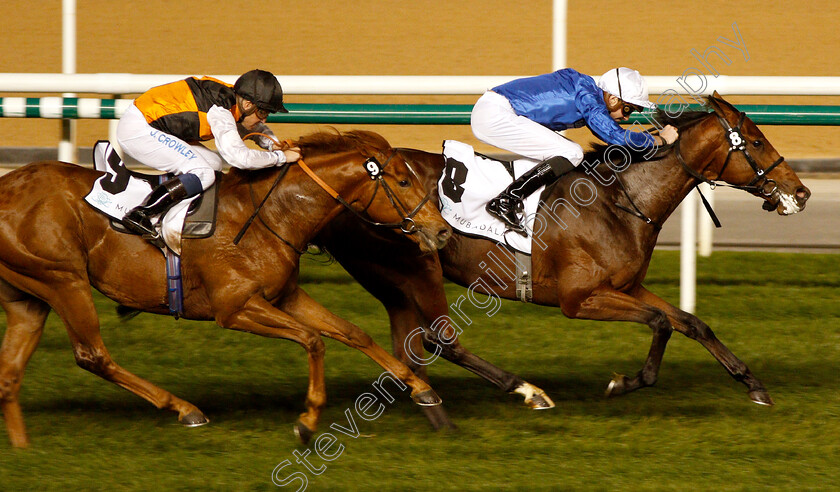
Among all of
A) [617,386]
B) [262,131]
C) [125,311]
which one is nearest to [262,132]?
[262,131]

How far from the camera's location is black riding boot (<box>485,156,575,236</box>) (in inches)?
188

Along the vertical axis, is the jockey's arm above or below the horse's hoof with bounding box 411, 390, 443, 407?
above

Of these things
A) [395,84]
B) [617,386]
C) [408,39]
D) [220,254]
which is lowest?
[617,386]

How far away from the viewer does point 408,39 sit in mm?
17328

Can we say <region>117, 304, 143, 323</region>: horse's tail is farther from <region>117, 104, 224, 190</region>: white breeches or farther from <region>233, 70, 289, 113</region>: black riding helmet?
<region>233, 70, 289, 113</region>: black riding helmet

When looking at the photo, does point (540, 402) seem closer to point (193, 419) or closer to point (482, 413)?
point (482, 413)

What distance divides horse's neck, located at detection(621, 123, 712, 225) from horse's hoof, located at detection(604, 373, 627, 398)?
2.40ft

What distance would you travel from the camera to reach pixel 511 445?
419 centimetres

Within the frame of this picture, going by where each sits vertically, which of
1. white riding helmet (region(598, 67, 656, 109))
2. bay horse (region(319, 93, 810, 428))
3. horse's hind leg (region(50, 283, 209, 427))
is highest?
white riding helmet (region(598, 67, 656, 109))

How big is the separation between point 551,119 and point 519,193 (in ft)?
1.52

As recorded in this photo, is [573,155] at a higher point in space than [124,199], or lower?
higher

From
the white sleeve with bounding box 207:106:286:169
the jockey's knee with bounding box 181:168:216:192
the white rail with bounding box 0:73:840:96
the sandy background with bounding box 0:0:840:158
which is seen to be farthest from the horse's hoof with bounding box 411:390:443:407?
the sandy background with bounding box 0:0:840:158

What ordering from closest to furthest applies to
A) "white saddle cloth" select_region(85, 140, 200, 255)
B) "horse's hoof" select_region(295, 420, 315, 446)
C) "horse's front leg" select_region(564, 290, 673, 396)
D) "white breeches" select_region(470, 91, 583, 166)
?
1. "horse's hoof" select_region(295, 420, 315, 446)
2. "white saddle cloth" select_region(85, 140, 200, 255)
3. "horse's front leg" select_region(564, 290, 673, 396)
4. "white breeches" select_region(470, 91, 583, 166)

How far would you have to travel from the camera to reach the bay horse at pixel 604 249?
15.4ft
